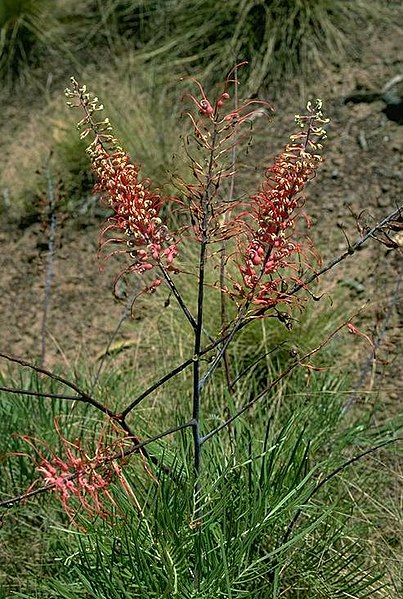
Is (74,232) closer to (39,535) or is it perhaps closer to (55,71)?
(55,71)

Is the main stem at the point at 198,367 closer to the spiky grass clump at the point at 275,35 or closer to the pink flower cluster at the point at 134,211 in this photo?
the pink flower cluster at the point at 134,211

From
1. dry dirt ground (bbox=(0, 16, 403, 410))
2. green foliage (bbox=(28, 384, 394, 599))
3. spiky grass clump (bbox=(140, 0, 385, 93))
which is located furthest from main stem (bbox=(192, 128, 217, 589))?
spiky grass clump (bbox=(140, 0, 385, 93))

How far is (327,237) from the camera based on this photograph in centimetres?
338

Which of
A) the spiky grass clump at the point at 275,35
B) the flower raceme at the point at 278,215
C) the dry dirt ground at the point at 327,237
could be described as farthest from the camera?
the spiky grass clump at the point at 275,35

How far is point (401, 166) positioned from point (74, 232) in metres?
1.34

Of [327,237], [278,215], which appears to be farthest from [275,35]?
[278,215]

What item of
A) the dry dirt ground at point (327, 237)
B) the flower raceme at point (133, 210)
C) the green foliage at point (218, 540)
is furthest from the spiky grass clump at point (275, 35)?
the flower raceme at point (133, 210)

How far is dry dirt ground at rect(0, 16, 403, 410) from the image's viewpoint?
326cm

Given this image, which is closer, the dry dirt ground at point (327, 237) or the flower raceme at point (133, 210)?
the flower raceme at point (133, 210)

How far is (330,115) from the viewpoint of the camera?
3812mm

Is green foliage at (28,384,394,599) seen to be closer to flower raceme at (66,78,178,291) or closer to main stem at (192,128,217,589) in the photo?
main stem at (192,128,217,589)

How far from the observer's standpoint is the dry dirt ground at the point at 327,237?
3.26 metres

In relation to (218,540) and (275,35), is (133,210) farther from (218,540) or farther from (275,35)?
(275,35)

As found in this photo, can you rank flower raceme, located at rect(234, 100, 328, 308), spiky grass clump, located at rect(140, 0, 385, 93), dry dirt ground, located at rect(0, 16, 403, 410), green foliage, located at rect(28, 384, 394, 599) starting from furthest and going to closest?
spiky grass clump, located at rect(140, 0, 385, 93)
dry dirt ground, located at rect(0, 16, 403, 410)
green foliage, located at rect(28, 384, 394, 599)
flower raceme, located at rect(234, 100, 328, 308)
